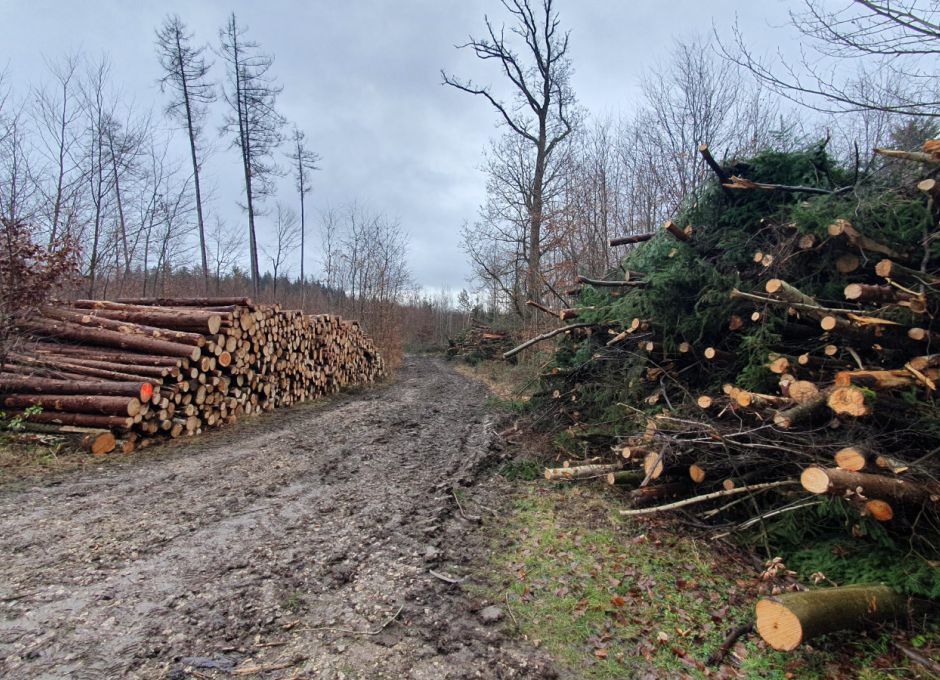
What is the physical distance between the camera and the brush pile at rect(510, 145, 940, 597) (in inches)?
122

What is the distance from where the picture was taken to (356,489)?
5055 mm

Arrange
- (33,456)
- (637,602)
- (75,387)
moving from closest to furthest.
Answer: (637,602)
(33,456)
(75,387)

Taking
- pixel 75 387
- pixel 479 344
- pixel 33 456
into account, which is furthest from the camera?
pixel 479 344

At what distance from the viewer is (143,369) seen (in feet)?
22.3

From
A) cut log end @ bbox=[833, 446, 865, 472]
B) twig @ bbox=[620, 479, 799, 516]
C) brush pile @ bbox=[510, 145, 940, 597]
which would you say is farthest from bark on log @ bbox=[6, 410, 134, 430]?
cut log end @ bbox=[833, 446, 865, 472]

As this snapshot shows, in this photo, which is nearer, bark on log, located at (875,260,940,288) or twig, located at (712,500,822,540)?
twig, located at (712,500,822,540)

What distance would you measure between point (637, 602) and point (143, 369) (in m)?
7.02

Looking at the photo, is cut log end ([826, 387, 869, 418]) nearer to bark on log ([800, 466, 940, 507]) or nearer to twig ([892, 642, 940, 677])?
bark on log ([800, 466, 940, 507])

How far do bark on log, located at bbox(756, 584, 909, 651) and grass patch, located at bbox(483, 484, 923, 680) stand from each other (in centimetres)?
17

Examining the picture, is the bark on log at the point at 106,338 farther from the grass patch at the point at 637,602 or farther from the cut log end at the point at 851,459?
the cut log end at the point at 851,459

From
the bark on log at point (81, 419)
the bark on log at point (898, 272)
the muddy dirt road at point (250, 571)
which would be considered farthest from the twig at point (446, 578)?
the bark on log at point (81, 419)

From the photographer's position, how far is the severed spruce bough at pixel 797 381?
9.59 ft

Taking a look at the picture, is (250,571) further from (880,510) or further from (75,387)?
(75,387)

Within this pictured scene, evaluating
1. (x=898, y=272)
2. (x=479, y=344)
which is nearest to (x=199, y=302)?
(x=898, y=272)
